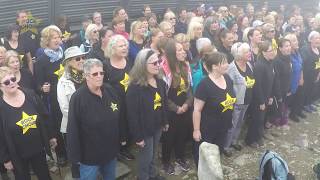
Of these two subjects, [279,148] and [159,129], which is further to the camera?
[279,148]

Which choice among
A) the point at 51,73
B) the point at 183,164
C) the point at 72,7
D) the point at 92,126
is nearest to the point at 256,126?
the point at 183,164

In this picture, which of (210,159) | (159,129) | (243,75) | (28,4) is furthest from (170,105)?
(28,4)

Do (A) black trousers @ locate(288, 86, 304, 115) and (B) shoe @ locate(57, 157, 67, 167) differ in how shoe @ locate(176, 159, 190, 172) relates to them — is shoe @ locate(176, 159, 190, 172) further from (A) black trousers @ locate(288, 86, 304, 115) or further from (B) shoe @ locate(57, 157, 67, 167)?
(A) black trousers @ locate(288, 86, 304, 115)

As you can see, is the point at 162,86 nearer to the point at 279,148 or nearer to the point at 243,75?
the point at 243,75

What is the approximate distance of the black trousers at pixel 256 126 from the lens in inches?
242

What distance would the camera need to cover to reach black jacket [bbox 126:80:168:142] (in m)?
4.29

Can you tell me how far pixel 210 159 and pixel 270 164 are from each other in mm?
2723

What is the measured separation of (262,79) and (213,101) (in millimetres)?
1533

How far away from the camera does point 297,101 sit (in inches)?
296

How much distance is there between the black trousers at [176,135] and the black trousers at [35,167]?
1.83 meters

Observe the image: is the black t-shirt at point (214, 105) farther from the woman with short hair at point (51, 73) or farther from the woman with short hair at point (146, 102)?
the woman with short hair at point (51, 73)

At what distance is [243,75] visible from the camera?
546 cm

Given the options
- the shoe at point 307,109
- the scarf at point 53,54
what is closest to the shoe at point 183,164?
the scarf at point 53,54

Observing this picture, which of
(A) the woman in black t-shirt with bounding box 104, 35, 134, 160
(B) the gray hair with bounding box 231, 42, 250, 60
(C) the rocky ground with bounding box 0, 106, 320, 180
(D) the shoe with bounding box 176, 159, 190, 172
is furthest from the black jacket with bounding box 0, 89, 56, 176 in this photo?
(B) the gray hair with bounding box 231, 42, 250, 60
